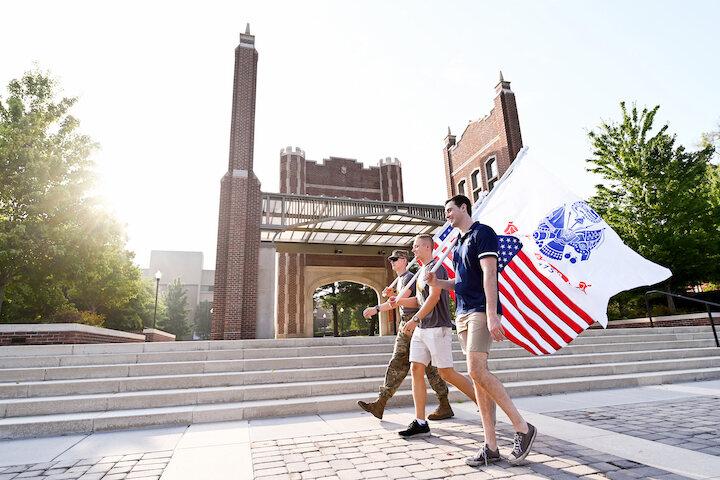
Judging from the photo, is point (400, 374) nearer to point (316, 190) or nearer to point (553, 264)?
point (553, 264)

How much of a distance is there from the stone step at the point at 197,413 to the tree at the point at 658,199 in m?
11.4

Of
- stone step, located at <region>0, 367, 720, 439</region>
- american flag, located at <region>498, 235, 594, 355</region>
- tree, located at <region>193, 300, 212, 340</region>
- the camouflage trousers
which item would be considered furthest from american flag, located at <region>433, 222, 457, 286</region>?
tree, located at <region>193, 300, 212, 340</region>

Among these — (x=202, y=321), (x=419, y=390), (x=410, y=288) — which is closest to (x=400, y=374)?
(x=419, y=390)

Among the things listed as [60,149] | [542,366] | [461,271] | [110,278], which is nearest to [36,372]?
[461,271]

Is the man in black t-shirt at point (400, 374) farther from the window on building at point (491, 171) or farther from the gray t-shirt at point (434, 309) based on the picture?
the window on building at point (491, 171)

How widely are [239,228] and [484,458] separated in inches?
500

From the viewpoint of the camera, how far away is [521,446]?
2.88 metres

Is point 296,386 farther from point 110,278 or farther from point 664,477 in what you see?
point 110,278

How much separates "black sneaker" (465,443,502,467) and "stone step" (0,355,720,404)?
10.6ft

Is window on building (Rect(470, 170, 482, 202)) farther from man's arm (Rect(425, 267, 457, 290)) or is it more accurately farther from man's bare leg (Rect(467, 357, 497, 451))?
man's bare leg (Rect(467, 357, 497, 451))

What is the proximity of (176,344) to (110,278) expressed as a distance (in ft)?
54.1

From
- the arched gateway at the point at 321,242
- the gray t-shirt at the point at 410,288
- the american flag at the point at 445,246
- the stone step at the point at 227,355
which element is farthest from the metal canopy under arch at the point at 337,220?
the american flag at the point at 445,246

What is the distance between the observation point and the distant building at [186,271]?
70375 millimetres

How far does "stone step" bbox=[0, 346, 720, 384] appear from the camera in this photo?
614 cm
